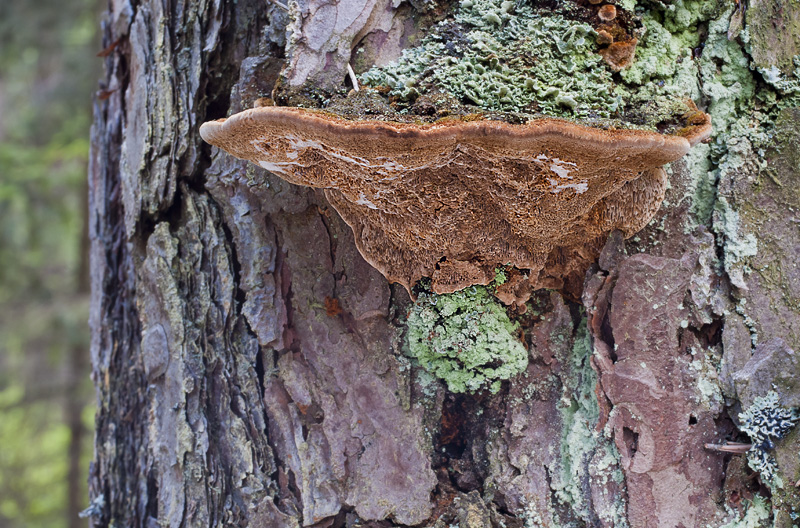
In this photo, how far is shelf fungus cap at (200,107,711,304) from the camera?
98 centimetres

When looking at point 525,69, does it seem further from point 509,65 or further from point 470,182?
point 470,182

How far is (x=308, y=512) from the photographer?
160cm

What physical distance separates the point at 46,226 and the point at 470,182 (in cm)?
588

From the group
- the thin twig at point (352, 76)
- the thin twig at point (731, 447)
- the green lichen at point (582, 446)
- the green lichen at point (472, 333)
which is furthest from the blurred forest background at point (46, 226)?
the thin twig at point (731, 447)

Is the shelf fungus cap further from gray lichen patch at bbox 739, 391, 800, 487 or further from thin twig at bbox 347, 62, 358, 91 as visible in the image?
gray lichen patch at bbox 739, 391, 800, 487

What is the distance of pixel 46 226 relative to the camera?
5562 mm

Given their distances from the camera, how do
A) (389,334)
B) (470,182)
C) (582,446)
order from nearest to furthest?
(470,182) → (582,446) → (389,334)

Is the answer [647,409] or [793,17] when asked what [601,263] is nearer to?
[647,409]

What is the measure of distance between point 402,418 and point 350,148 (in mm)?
931

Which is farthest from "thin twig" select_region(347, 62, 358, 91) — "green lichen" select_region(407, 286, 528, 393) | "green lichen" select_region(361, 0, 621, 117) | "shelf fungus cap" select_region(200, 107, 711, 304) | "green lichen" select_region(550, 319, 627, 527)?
"green lichen" select_region(550, 319, 627, 527)

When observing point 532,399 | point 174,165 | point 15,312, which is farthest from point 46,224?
point 532,399

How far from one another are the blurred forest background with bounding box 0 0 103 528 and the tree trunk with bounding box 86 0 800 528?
3605 mm

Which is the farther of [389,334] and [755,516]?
[389,334]

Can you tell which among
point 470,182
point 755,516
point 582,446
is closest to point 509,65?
point 470,182
